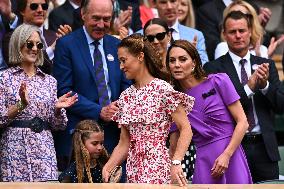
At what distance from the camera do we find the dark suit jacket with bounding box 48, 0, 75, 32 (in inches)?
451

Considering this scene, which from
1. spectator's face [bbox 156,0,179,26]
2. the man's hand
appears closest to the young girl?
the man's hand

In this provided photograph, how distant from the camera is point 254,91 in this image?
1022 centimetres

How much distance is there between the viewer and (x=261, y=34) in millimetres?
11086

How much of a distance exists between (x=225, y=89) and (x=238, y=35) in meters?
1.69

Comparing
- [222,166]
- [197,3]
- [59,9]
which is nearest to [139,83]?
[222,166]

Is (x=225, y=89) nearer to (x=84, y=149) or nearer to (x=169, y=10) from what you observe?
(x=84, y=149)

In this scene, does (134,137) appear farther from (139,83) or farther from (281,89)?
(281,89)

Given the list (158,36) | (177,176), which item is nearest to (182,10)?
(158,36)

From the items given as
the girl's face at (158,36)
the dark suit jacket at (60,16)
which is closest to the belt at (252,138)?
the girl's face at (158,36)

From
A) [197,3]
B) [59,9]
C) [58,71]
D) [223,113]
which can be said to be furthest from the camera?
[197,3]

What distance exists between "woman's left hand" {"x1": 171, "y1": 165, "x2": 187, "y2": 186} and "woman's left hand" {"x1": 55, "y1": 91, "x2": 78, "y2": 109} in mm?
1733

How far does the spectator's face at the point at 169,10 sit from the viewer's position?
1151 cm

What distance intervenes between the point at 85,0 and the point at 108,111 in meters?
1.31

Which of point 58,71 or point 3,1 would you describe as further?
point 3,1
